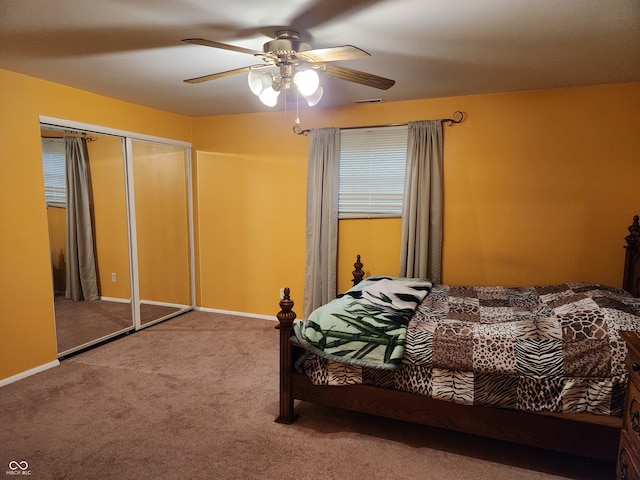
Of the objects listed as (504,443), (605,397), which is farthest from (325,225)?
(605,397)

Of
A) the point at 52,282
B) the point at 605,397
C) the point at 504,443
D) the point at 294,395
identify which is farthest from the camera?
the point at 52,282

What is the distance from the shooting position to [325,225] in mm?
4016

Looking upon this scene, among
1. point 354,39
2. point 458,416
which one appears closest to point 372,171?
point 354,39

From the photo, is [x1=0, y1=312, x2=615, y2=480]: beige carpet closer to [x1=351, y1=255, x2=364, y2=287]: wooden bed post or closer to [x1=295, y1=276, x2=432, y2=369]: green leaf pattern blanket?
[x1=295, y1=276, x2=432, y2=369]: green leaf pattern blanket

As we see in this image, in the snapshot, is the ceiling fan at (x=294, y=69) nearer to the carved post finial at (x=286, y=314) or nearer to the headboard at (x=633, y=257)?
the carved post finial at (x=286, y=314)

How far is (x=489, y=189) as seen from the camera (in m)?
3.54

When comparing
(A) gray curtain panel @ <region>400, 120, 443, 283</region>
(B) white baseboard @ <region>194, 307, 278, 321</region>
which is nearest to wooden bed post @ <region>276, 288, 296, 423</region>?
(A) gray curtain panel @ <region>400, 120, 443, 283</region>

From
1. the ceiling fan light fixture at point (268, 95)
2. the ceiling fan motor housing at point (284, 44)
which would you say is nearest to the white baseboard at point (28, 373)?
the ceiling fan light fixture at point (268, 95)

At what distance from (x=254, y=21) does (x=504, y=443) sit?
2763mm

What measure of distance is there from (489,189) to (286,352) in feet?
7.81

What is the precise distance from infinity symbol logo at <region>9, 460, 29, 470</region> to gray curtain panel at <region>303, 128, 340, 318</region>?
256cm

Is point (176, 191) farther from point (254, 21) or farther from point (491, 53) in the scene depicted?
point (491, 53)

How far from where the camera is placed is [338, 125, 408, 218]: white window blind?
3.79 meters
